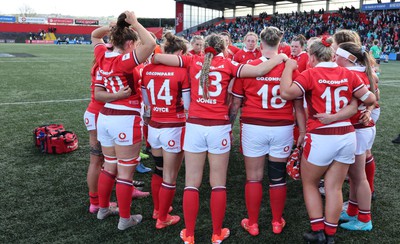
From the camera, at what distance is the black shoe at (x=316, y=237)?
329 centimetres

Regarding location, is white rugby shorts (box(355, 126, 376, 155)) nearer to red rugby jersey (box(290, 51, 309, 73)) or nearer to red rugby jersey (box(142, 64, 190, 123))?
red rugby jersey (box(142, 64, 190, 123))

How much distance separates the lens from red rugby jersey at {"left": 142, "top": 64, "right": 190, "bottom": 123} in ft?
10.8

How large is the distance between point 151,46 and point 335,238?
8.52 ft

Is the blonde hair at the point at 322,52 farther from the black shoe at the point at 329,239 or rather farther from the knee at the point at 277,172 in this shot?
the black shoe at the point at 329,239

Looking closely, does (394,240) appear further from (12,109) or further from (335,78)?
(12,109)

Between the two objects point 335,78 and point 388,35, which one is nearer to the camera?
point 335,78

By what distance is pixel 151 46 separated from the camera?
313 cm

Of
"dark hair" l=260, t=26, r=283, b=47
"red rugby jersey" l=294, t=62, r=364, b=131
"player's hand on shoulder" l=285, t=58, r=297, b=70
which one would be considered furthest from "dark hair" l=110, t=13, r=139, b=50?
"red rugby jersey" l=294, t=62, r=364, b=131

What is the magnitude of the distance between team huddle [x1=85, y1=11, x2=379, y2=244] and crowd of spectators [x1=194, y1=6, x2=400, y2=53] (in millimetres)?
24555

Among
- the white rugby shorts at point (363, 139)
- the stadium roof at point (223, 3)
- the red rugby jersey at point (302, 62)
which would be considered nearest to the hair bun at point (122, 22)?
the white rugby shorts at point (363, 139)

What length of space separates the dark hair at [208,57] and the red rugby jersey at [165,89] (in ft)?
0.79

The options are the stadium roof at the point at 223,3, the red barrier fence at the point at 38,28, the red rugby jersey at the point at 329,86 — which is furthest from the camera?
the red barrier fence at the point at 38,28

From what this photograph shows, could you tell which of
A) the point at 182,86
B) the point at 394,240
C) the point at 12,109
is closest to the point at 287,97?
the point at 182,86

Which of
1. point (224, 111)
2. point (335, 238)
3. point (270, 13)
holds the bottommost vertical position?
point (335, 238)
